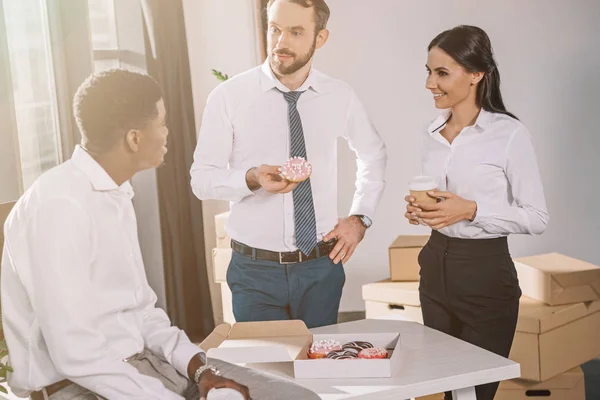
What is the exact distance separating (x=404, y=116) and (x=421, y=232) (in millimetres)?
593

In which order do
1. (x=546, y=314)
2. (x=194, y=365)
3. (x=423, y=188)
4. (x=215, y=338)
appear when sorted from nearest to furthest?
(x=194, y=365) → (x=215, y=338) → (x=423, y=188) → (x=546, y=314)

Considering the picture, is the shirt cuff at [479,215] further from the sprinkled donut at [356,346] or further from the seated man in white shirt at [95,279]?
the seated man in white shirt at [95,279]

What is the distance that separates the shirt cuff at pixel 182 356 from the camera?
169 cm

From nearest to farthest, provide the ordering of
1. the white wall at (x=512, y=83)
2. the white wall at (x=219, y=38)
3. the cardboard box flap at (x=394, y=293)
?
1. the cardboard box flap at (x=394, y=293)
2. the white wall at (x=512, y=83)
3. the white wall at (x=219, y=38)

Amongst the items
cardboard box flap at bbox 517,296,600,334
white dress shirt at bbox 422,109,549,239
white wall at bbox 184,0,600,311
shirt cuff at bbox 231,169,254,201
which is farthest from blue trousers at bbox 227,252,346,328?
white wall at bbox 184,0,600,311

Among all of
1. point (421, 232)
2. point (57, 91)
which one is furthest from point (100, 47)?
point (421, 232)

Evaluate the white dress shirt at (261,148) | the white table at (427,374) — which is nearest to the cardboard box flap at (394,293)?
the white dress shirt at (261,148)

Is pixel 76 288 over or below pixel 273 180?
below

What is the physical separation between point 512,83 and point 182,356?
2.42m

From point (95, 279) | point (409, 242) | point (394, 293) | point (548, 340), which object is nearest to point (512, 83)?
point (409, 242)

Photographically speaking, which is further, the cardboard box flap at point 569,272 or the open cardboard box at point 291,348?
the cardboard box flap at point 569,272

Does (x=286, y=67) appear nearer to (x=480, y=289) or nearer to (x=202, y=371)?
(x=480, y=289)

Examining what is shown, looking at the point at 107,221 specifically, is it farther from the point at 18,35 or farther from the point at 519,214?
the point at 18,35

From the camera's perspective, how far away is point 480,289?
216cm
